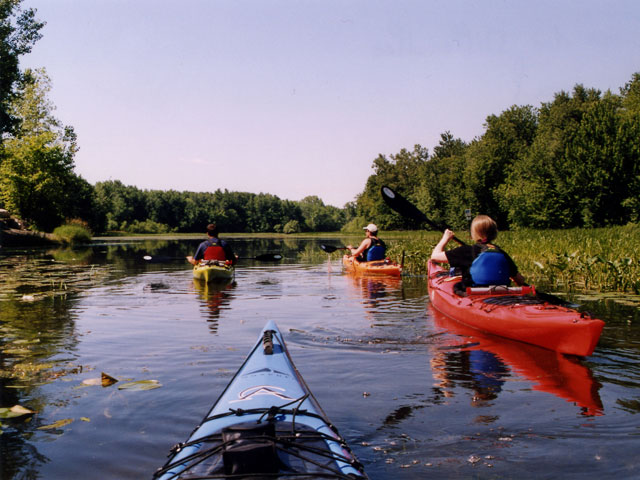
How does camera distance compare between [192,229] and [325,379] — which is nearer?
[325,379]

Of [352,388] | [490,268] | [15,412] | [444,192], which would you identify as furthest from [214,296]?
[444,192]

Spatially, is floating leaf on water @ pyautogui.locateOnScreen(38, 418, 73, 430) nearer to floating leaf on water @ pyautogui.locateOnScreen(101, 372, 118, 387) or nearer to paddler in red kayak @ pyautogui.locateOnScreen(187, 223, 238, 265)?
floating leaf on water @ pyautogui.locateOnScreen(101, 372, 118, 387)

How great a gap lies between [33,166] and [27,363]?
36666 mm

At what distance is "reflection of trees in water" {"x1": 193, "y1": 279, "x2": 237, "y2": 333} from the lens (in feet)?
30.9

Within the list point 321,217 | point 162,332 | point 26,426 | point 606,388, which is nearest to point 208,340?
point 162,332

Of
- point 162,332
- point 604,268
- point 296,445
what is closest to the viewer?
point 296,445

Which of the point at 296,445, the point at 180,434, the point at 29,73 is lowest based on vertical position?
the point at 180,434

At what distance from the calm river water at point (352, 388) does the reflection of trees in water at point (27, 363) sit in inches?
0.8

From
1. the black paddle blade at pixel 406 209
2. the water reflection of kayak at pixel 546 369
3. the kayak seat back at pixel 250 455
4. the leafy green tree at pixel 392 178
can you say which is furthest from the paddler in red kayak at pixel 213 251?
the leafy green tree at pixel 392 178

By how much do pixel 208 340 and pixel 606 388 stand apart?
192 inches

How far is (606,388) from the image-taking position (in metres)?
5.05

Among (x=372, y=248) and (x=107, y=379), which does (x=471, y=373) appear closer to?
(x=107, y=379)

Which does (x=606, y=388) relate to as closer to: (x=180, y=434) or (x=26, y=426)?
(x=180, y=434)

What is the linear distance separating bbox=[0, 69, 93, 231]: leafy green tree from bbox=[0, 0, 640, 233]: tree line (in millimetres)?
72
